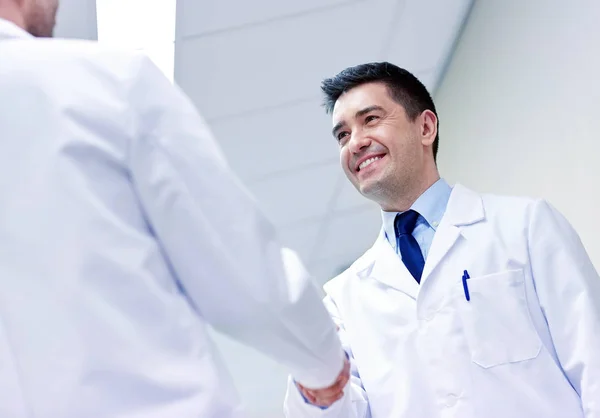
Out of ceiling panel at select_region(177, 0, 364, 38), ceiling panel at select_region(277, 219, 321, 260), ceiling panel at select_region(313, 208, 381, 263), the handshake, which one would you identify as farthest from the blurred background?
the handshake

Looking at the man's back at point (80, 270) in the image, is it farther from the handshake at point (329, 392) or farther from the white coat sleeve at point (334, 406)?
the white coat sleeve at point (334, 406)

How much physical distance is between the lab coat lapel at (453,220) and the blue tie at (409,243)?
0.24 feet

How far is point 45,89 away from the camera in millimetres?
882

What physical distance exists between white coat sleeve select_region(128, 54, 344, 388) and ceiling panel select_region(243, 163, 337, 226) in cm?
233

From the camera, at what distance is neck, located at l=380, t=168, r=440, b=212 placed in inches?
74.3

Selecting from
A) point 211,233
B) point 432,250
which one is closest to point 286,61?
point 432,250

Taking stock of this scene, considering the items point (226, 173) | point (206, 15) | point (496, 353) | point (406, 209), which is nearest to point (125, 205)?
point (226, 173)

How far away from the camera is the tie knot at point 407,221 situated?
1.87 meters

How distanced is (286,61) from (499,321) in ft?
5.01

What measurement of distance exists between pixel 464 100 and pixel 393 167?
137 centimetres

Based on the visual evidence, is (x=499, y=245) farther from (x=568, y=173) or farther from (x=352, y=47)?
(x=352, y=47)

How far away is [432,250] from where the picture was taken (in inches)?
67.9

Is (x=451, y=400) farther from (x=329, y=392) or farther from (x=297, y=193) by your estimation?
(x=297, y=193)

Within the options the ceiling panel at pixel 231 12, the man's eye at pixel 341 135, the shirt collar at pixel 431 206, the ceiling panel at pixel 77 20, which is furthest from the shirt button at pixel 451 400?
the ceiling panel at pixel 77 20
